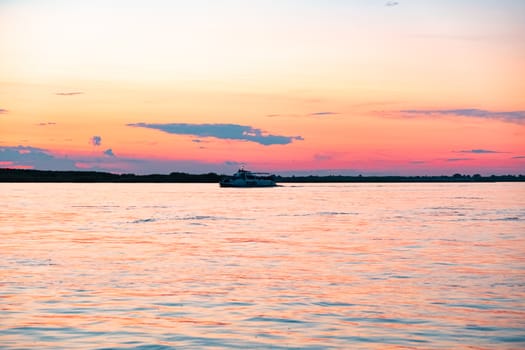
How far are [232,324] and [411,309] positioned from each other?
543 cm

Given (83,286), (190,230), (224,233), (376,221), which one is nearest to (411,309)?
(83,286)

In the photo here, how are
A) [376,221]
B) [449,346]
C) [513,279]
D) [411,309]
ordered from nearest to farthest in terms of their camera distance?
[449,346], [411,309], [513,279], [376,221]

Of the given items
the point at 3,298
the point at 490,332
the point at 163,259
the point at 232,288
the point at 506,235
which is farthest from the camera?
the point at 506,235

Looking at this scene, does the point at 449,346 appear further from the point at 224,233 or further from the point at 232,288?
the point at 224,233

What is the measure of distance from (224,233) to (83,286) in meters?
23.6

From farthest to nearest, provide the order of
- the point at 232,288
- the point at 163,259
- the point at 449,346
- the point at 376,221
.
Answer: the point at 376,221
the point at 163,259
the point at 232,288
the point at 449,346

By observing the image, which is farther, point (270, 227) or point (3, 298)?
point (270, 227)

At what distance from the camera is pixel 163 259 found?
32.8 metres

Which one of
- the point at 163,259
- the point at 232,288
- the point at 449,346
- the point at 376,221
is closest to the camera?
the point at 449,346

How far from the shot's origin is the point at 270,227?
53938 millimetres

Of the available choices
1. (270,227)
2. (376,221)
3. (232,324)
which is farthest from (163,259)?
A: (376,221)

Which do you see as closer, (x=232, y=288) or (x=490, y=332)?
(x=490, y=332)

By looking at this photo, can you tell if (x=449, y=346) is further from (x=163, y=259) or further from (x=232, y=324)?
(x=163, y=259)

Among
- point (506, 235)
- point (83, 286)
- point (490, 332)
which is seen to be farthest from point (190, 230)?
point (490, 332)
